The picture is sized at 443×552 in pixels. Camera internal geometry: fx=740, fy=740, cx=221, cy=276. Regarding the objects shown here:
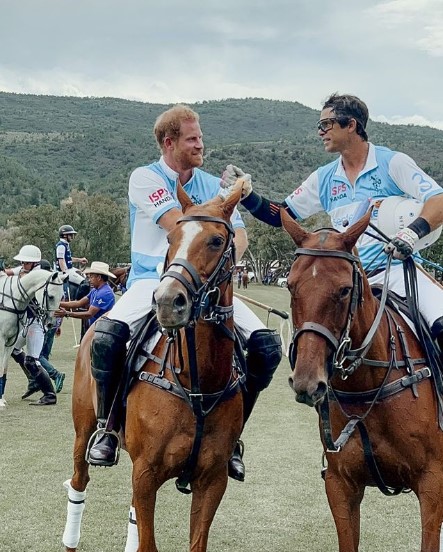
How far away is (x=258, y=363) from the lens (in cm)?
468

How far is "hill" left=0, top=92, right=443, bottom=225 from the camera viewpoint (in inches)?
4281

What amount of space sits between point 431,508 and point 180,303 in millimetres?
1675

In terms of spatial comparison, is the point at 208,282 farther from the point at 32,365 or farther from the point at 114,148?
the point at 114,148

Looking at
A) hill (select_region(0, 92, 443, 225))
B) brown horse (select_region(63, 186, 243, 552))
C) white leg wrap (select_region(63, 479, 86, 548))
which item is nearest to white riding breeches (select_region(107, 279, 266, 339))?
brown horse (select_region(63, 186, 243, 552))

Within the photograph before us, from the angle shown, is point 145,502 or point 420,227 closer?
point 145,502

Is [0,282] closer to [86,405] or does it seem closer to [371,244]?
[86,405]

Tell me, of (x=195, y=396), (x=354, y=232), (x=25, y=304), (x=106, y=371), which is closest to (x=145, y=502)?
(x=195, y=396)

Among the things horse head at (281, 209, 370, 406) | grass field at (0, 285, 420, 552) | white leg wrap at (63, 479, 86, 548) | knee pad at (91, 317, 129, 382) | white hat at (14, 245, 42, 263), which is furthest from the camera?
white hat at (14, 245, 42, 263)

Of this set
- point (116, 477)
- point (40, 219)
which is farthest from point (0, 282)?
point (40, 219)

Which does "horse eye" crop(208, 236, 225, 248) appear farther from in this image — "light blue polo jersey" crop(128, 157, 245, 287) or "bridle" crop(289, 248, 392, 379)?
"light blue polo jersey" crop(128, 157, 245, 287)

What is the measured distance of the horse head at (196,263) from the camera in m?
3.46

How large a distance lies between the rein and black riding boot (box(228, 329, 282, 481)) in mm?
396

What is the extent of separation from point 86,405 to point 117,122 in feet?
546

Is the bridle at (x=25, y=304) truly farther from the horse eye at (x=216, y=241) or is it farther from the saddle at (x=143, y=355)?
the horse eye at (x=216, y=241)
